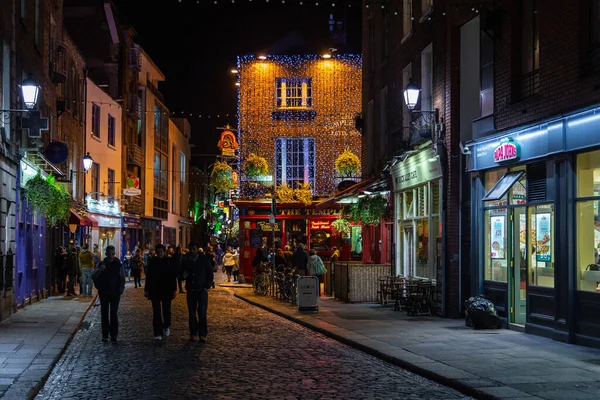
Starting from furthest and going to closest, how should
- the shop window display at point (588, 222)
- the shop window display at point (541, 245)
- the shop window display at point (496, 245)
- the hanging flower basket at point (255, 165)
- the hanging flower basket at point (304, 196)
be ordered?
the hanging flower basket at point (304, 196) → the hanging flower basket at point (255, 165) → the shop window display at point (496, 245) → the shop window display at point (541, 245) → the shop window display at point (588, 222)

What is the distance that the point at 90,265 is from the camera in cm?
2788

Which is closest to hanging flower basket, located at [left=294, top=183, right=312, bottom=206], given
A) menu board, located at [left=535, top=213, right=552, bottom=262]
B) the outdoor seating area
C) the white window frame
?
the white window frame

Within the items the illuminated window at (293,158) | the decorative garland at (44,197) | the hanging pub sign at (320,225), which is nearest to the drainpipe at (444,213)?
the decorative garland at (44,197)

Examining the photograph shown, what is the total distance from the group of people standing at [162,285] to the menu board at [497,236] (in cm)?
600

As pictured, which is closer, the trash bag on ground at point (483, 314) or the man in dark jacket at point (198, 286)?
the man in dark jacket at point (198, 286)

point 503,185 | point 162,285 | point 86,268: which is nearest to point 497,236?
point 503,185

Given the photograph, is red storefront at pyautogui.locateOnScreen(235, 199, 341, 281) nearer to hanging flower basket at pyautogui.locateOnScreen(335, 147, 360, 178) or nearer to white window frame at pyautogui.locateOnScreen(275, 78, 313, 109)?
hanging flower basket at pyautogui.locateOnScreen(335, 147, 360, 178)

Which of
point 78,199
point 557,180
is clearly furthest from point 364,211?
point 78,199

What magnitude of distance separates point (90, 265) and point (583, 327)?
18685 millimetres

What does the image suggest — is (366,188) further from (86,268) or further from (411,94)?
(86,268)

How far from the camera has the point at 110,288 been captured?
50.3 ft

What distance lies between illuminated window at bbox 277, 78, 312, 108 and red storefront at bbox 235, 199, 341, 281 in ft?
15.3

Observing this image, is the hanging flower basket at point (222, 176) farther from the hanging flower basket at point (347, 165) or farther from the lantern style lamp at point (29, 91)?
the lantern style lamp at point (29, 91)

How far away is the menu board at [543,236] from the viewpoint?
48.8ft
